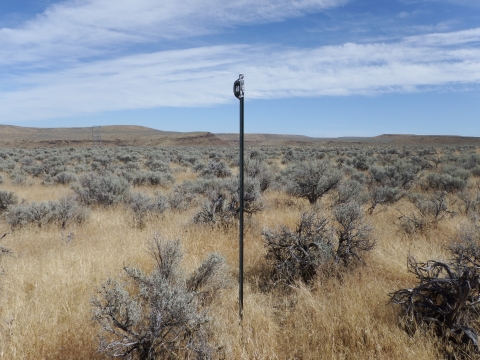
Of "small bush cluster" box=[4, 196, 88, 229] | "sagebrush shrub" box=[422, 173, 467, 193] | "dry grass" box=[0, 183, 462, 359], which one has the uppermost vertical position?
"sagebrush shrub" box=[422, 173, 467, 193]

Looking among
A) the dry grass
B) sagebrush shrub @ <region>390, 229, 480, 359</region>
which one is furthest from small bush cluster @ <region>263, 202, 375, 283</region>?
sagebrush shrub @ <region>390, 229, 480, 359</region>

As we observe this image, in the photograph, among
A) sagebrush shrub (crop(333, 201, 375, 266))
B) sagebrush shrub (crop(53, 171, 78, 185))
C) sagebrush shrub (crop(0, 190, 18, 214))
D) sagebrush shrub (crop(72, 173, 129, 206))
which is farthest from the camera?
sagebrush shrub (crop(53, 171, 78, 185))

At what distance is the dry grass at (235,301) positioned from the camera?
2936 millimetres

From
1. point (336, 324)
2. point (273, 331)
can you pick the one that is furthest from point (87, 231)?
point (336, 324)

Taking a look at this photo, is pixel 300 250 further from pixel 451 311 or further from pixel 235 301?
pixel 451 311

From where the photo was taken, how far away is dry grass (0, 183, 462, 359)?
9.63 feet

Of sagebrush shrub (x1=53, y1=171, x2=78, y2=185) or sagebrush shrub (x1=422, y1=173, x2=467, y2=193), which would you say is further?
sagebrush shrub (x1=53, y1=171, x2=78, y2=185)

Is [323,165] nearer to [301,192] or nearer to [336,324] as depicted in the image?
[301,192]

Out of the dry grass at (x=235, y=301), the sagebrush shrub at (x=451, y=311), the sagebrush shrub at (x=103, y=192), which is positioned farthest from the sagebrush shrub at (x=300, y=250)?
the sagebrush shrub at (x=103, y=192)

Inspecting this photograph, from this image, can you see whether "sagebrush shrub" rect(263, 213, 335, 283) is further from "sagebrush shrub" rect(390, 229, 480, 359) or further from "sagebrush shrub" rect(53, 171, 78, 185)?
"sagebrush shrub" rect(53, 171, 78, 185)

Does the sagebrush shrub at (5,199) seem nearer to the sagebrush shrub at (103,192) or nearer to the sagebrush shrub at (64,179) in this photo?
the sagebrush shrub at (103,192)

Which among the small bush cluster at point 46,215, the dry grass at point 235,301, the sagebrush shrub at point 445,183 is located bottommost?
the dry grass at point 235,301

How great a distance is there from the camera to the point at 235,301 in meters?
3.88

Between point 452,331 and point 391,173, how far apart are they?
1155 cm
